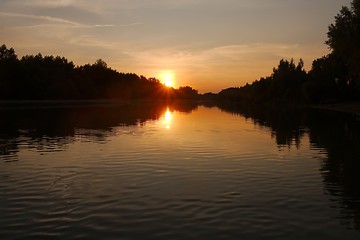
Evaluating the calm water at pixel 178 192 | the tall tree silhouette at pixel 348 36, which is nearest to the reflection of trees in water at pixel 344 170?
the calm water at pixel 178 192

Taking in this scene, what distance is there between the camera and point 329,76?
136m

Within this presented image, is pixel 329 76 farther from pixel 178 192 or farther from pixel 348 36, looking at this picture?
pixel 178 192

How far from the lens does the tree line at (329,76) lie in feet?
214

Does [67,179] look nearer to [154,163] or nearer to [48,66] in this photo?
[154,163]

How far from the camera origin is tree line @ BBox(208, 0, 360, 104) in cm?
6512

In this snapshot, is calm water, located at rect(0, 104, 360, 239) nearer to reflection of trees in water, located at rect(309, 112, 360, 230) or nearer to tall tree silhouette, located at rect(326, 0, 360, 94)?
reflection of trees in water, located at rect(309, 112, 360, 230)

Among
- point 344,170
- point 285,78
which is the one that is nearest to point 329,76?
point 285,78

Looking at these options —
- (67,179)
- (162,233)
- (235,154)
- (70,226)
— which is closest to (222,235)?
(162,233)

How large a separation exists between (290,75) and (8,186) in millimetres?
156666

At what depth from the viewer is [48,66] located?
174125mm

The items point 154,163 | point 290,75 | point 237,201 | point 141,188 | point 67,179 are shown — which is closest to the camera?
point 237,201

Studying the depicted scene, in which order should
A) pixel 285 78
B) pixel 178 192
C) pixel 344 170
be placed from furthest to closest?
pixel 285 78 < pixel 344 170 < pixel 178 192

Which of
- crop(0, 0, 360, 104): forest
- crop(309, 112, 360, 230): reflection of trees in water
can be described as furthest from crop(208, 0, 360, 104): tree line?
crop(309, 112, 360, 230): reflection of trees in water

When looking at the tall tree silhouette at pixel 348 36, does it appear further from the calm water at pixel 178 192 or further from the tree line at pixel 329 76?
the calm water at pixel 178 192
